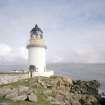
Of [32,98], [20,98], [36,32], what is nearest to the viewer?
[20,98]

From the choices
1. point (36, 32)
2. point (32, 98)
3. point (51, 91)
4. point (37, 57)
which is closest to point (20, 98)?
point (32, 98)

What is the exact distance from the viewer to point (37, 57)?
6278 centimetres

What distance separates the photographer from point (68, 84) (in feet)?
185

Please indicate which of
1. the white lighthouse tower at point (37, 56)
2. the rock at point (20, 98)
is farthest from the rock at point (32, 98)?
the white lighthouse tower at point (37, 56)

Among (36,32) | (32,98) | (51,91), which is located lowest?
(32,98)

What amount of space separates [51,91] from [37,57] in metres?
13.6

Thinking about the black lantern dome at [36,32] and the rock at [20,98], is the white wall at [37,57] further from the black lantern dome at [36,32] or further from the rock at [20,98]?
the rock at [20,98]

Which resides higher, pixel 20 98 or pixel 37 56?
pixel 37 56

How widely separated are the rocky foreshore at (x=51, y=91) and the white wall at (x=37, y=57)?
662 cm

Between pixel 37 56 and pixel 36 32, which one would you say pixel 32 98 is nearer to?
pixel 37 56

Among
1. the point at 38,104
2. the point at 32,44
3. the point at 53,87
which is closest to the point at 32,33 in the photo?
the point at 32,44

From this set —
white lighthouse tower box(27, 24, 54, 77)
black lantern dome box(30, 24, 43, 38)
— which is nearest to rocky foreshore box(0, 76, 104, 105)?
white lighthouse tower box(27, 24, 54, 77)

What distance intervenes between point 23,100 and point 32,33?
24344 millimetres

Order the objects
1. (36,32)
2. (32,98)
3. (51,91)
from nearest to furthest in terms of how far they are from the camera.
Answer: (32,98) < (51,91) < (36,32)
